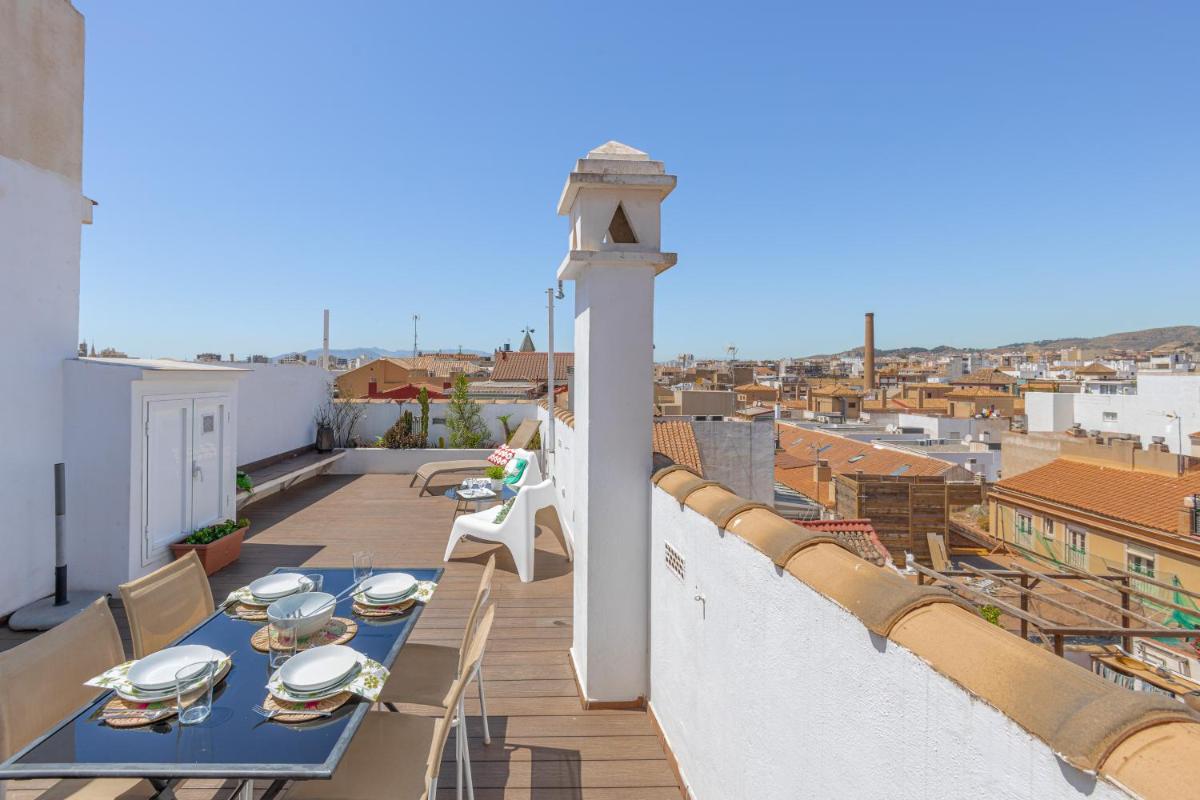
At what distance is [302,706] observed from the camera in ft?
5.82

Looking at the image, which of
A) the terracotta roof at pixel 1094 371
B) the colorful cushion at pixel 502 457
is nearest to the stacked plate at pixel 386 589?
the colorful cushion at pixel 502 457

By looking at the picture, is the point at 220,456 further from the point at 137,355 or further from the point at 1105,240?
the point at 1105,240

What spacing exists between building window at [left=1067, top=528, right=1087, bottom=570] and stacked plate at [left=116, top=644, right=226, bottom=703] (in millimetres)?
17752

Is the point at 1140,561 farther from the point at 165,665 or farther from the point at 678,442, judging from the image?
the point at 165,665

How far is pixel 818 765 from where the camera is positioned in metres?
1.27

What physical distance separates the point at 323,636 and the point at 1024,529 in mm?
18878

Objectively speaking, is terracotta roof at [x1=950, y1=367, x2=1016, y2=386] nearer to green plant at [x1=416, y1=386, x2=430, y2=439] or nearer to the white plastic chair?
green plant at [x1=416, y1=386, x2=430, y2=439]

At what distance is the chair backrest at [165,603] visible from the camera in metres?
2.44

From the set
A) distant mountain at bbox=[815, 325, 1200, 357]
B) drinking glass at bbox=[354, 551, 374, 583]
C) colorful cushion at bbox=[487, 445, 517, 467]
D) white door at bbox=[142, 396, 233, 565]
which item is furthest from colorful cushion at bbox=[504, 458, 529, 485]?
distant mountain at bbox=[815, 325, 1200, 357]

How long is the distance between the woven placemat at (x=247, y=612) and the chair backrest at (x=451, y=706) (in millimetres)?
937

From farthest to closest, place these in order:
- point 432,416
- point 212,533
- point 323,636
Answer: point 432,416 < point 212,533 < point 323,636

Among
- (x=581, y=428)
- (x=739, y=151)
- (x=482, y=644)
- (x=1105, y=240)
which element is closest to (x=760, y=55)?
(x=739, y=151)

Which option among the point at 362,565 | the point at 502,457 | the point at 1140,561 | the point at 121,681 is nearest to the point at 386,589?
the point at 362,565

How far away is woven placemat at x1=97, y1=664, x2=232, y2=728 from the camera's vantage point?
1694 millimetres
